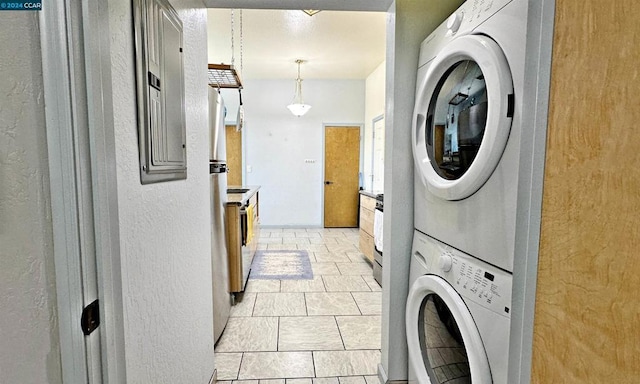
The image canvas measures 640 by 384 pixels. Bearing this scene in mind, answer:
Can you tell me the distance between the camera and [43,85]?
1.84 ft

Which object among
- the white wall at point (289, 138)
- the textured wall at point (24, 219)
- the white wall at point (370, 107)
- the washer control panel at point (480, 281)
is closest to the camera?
the textured wall at point (24, 219)

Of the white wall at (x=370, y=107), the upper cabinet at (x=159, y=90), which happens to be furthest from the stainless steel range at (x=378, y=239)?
the white wall at (x=370, y=107)

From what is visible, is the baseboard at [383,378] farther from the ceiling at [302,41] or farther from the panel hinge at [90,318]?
the ceiling at [302,41]

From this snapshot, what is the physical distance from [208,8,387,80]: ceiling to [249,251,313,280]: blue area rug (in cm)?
271

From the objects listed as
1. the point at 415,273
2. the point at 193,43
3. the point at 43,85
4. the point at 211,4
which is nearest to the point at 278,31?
the point at 211,4

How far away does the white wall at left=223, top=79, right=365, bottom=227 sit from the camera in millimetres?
6168

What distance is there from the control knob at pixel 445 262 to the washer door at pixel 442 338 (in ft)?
0.16

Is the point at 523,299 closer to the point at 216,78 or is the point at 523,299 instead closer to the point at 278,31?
the point at 216,78

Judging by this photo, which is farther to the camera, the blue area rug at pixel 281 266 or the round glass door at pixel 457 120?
the blue area rug at pixel 281 266

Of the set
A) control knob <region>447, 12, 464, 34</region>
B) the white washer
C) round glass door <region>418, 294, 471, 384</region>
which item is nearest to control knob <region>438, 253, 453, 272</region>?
the white washer

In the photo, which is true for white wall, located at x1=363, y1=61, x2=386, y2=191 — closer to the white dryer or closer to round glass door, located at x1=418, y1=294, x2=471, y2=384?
the white dryer

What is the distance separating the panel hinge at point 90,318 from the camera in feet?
2.00

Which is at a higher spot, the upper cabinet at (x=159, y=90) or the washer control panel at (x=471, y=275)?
the upper cabinet at (x=159, y=90)

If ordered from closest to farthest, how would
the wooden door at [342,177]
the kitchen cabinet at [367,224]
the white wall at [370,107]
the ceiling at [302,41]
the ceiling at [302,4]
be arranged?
1. the ceiling at [302,4]
2. the ceiling at [302,41]
3. the kitchen cabinet at [367,224]
4. the white wall at [370,107]
5. the wooden door at [342,177]
